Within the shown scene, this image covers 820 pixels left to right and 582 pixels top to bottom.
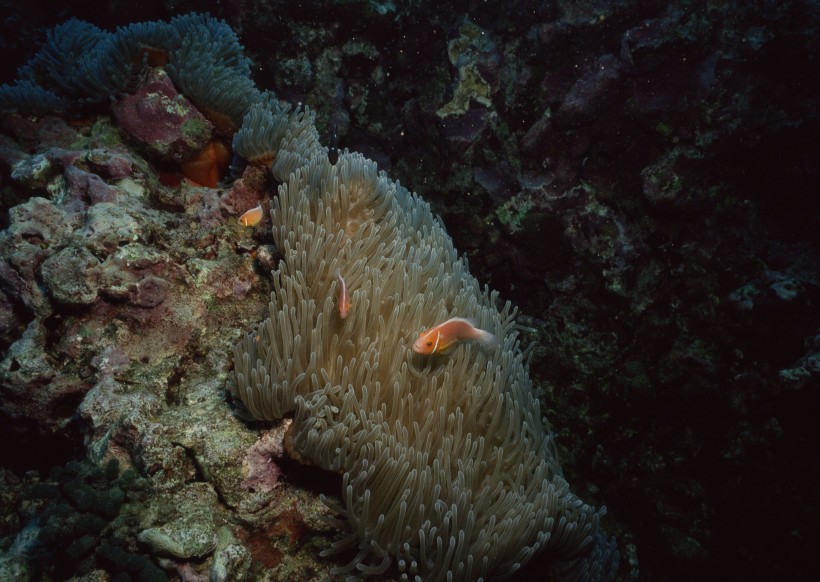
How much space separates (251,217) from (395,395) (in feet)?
6.05

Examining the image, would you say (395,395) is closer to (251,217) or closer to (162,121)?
(251,217)

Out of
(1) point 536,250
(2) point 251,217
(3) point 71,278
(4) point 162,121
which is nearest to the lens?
(3) point 71,278

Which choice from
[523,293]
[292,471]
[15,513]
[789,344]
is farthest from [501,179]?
[15,513]

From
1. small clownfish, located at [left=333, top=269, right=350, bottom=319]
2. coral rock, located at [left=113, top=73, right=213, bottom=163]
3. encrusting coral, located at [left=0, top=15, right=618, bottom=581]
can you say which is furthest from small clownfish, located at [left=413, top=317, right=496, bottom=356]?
coral rock, located at [left=113, top=73, right=213, bottom=163]

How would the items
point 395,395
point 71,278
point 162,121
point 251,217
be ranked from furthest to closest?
point 162,121, point 251,217, point 71,278, point 395,395

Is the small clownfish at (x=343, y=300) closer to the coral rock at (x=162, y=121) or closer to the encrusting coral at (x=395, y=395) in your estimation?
the encrusting coral at (x=395, y=395)

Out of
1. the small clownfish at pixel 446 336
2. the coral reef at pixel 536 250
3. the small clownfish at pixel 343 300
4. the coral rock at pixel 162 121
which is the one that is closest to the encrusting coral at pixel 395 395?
the small clownfish at pixel 343 300

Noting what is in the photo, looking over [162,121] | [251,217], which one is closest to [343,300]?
[251,217]

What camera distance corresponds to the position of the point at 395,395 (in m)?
2.48

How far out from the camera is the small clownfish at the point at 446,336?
2508 mm

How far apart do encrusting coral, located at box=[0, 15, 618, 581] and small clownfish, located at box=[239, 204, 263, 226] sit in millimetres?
309

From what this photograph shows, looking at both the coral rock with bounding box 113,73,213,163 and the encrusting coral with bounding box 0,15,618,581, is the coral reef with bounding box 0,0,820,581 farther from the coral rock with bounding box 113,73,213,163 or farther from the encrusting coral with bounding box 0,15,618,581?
the encrusting coral with bounding box 0,15,618,581

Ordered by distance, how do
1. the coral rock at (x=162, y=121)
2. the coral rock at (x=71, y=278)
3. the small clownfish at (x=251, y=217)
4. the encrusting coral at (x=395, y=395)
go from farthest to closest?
the coral rock at (x=162, y=121), the small clownfish at (x=251, y=217), the coral rock at (x=71, y=278), the encrusting coral at (x=395, y=395)

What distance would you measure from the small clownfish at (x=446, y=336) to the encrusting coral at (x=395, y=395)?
178 millimetres
